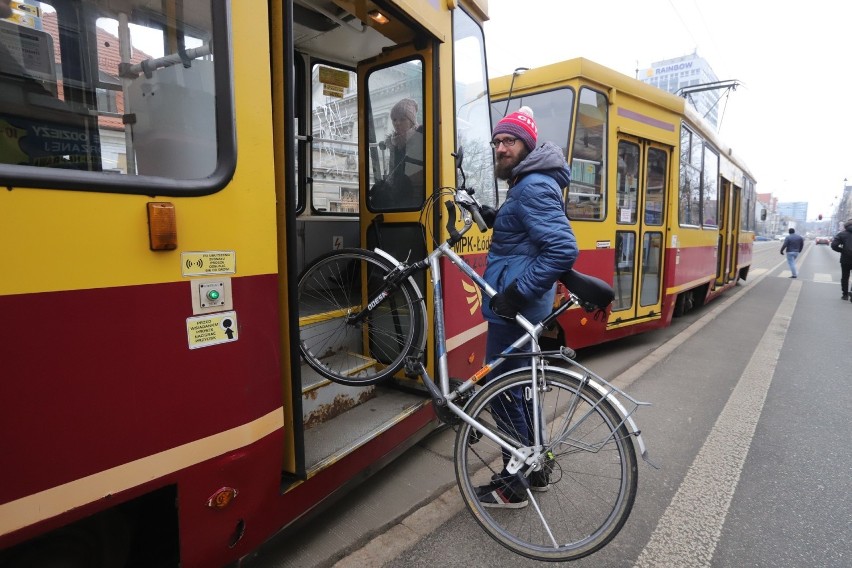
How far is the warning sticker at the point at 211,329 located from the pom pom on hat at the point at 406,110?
75.4 inches

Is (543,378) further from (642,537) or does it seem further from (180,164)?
(180,164)

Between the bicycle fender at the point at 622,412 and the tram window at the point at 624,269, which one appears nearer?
the bicycle fender at the point at 622,412

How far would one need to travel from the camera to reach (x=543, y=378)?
6.75 ft

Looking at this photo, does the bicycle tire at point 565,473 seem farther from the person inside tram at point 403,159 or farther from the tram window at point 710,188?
the tram window at point 710,188

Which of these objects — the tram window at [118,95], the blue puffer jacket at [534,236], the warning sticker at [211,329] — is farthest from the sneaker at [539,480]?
the tram window at [118,95]

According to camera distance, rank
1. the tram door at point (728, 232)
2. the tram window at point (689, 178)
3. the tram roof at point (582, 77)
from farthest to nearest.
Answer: the tram door at point (728, 232) < the tram window at point (689, 178) < the tram roof at point (582, 77)

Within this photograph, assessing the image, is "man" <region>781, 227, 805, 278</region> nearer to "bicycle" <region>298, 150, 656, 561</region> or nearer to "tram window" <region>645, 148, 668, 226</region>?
"tram window" <region>645, 148, 668, 226</region>

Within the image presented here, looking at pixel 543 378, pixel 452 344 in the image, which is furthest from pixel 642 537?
pixel 452 344

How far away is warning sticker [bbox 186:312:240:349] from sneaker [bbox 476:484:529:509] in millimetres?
1539

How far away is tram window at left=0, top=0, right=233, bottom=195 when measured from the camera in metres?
1.39

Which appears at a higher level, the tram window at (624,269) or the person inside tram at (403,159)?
the person inside tram at (403,159)

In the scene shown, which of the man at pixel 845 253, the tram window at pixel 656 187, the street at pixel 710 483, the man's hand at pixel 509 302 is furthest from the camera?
the man at pixel 845 253

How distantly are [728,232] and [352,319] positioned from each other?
1028 centimetres

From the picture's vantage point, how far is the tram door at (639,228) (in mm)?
5246
